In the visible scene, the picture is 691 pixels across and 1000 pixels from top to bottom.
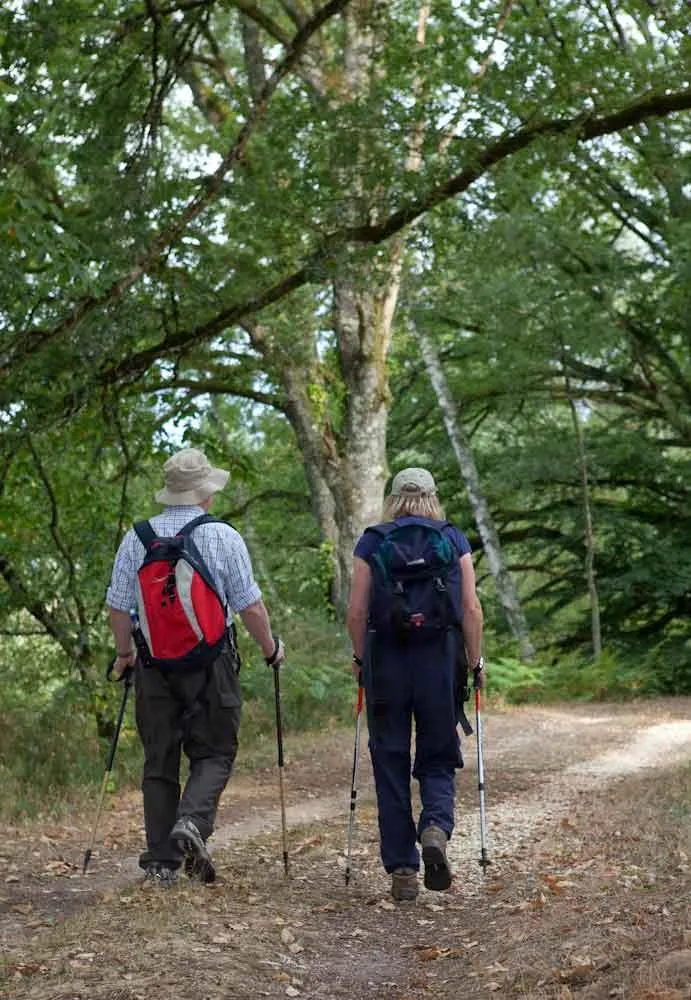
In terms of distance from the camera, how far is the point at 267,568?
28031 mm

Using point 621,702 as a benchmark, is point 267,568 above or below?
above

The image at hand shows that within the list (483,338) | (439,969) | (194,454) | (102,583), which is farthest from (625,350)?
(439,969)

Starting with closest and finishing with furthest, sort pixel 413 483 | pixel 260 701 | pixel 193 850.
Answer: pixel 193 850, pixel 413 483, pixel 260 701

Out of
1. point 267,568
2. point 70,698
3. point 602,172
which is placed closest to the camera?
point 70,698

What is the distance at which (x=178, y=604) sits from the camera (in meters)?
6.06

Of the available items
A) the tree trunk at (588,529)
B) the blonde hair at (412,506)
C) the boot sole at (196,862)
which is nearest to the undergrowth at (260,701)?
the tree trunk at (588,529)

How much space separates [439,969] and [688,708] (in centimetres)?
1276

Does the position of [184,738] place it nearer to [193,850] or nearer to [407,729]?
[193,850]

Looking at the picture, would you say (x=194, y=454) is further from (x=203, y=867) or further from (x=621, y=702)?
(x=621, y=702)

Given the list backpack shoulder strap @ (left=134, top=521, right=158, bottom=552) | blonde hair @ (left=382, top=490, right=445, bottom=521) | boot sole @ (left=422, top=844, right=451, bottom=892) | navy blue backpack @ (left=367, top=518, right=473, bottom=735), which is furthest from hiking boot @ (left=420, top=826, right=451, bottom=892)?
backpack shoulder strap @ (left=134, top=521, right=158, bottom=552)

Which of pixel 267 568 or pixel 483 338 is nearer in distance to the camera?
pixel 483 338

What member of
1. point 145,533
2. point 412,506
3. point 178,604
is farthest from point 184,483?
point 412,506

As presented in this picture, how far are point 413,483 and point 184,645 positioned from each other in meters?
1.42

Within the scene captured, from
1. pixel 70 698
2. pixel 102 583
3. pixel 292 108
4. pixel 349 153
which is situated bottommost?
pixel 70 698
